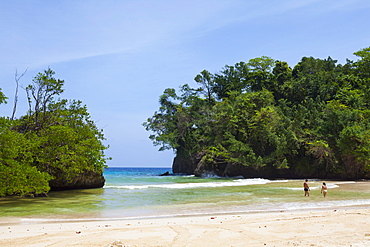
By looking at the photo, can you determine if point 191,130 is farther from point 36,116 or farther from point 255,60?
point 36,116

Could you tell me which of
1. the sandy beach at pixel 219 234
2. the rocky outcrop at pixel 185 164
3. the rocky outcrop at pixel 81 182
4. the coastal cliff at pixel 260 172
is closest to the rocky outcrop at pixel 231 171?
the coastal cliff at pixel 260 172

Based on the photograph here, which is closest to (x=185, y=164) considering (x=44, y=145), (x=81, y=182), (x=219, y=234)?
(x=81, y=182)

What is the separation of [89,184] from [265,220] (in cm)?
1886

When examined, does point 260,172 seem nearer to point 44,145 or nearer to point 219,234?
point 44,145

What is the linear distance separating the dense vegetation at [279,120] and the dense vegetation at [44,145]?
82.0 ft

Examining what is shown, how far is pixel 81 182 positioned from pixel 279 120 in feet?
91.1

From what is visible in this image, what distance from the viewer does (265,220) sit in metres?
9.75

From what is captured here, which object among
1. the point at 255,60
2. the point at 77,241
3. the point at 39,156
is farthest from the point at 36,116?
the point at 255,60

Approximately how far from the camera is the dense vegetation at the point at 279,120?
37.8 m

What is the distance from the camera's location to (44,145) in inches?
778

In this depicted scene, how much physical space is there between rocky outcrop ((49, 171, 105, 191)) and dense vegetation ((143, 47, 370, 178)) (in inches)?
839

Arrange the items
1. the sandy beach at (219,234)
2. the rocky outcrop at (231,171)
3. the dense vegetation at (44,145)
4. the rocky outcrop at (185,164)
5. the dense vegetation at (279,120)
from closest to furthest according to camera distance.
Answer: the sandy beach at (219,234) < the dense vegetation at (44,145) < the dense vegetation at (279,120) < the rocky outcrop at (231,171) < the rocky outcrop at (185,164)

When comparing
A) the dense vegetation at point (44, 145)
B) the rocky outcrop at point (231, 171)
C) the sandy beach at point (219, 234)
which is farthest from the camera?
the rocky outcrop at point (231, 171)

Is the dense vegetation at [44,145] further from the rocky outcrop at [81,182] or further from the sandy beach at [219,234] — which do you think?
the sandy beach at [219,234]
